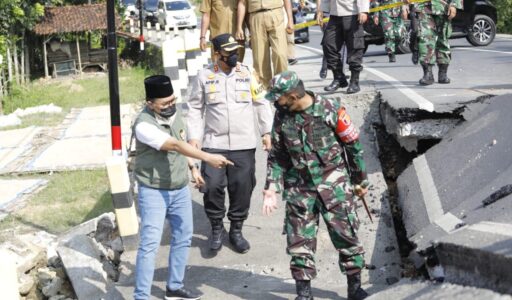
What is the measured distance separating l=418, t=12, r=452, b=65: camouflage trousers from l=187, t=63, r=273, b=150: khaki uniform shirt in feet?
12.9

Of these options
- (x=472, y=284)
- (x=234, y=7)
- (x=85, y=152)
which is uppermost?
(x=234, y=7)

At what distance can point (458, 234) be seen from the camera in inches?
163

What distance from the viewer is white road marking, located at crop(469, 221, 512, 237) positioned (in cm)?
394

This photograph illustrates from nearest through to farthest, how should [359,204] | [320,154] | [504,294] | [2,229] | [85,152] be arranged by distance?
[504,294]
[320,154]
[359,204]
[2,229]
[85,152]

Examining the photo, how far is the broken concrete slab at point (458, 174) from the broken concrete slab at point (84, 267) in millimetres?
2536

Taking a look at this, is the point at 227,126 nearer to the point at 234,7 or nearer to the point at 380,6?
the point at 234,7

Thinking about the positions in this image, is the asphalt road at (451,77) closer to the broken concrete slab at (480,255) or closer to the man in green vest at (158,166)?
the man in green vest at (158,166)

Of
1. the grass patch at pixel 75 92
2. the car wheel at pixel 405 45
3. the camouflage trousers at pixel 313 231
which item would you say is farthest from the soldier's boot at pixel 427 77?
the grass patch at pixel 75 92

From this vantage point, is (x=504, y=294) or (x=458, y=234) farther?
(x=458, y=234)

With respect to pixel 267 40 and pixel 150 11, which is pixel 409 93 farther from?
pixel 150 11

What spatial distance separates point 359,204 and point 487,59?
7.14m

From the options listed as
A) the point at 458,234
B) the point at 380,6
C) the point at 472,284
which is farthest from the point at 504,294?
the point at 380,6

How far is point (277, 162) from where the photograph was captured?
486cm

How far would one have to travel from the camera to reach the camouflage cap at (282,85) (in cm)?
448
